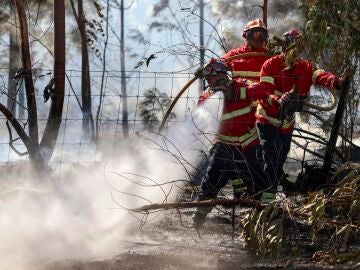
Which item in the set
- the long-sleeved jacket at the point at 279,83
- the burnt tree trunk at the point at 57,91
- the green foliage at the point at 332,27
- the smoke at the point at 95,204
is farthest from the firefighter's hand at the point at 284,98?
the burnt tree trunk at the point at 57,91

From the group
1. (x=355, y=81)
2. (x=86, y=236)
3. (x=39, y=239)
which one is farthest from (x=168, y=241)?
(x=355, y=81)

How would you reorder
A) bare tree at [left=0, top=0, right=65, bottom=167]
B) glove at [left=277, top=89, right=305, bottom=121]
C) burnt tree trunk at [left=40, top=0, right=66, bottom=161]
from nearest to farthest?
glove at [left=277, top=89, right=305, bottom=121]
bare tree at [left=0, top=0, right=65, bottom=167]
burnt tree trunk at [left=40, top=0, right=66, bottom=161]

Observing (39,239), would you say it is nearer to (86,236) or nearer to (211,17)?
(86,236)

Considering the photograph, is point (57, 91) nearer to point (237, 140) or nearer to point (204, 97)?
point (204, 97)

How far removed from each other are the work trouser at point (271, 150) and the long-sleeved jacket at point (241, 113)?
19cm

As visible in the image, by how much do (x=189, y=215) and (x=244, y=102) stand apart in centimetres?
136

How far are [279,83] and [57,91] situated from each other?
3527 mm

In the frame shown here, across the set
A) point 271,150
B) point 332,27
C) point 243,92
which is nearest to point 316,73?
point 243,92

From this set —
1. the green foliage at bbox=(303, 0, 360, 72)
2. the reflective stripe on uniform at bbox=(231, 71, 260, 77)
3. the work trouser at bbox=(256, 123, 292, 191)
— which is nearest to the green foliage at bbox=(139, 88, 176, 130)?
the reflective stripe on uniform at bbox=(231, 71, 260, 77)

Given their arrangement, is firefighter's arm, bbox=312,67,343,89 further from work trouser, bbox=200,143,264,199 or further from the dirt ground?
the dirt ground

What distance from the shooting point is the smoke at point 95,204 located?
16.0 ft

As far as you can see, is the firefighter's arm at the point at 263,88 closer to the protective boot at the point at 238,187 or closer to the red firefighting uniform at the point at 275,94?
the red firefighting uniform at the point at 275,94

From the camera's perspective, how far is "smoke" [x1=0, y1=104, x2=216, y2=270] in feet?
16.0

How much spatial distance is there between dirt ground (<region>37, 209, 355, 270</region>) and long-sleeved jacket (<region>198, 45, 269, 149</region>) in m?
0.81
